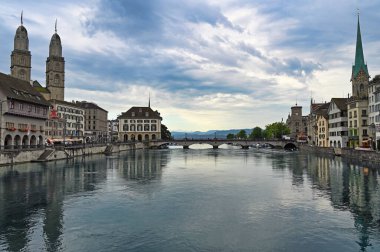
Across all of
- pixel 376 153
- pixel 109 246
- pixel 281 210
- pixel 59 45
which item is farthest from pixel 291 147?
pixel 109 246

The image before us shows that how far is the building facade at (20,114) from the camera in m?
67.7

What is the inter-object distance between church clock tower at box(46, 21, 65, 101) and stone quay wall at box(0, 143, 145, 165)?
5383 cm

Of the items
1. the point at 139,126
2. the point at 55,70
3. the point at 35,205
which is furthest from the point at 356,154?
the point at 55,70

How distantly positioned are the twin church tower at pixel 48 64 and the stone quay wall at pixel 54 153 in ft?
178

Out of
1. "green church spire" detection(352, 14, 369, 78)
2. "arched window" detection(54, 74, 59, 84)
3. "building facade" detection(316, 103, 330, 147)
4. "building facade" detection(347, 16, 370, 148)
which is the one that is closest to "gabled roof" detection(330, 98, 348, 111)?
"building facade" detection(347, 16, 370, 148)

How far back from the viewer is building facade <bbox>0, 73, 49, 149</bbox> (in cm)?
6769

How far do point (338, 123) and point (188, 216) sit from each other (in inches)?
3644

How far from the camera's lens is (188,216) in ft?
86.6

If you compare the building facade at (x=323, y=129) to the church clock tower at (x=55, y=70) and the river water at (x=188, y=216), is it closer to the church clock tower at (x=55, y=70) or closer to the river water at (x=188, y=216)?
the river water at (x=188, y=216)

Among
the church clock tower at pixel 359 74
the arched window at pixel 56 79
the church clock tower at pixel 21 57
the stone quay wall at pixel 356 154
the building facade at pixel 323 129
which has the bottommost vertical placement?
the stone quay wall at pixel 356 154

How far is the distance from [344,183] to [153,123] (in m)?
140

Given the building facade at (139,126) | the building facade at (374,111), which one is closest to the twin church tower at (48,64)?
the building facade at (139,126)

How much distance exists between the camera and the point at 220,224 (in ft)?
79.3

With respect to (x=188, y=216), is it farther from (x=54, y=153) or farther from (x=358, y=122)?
(x=358, y=122)
